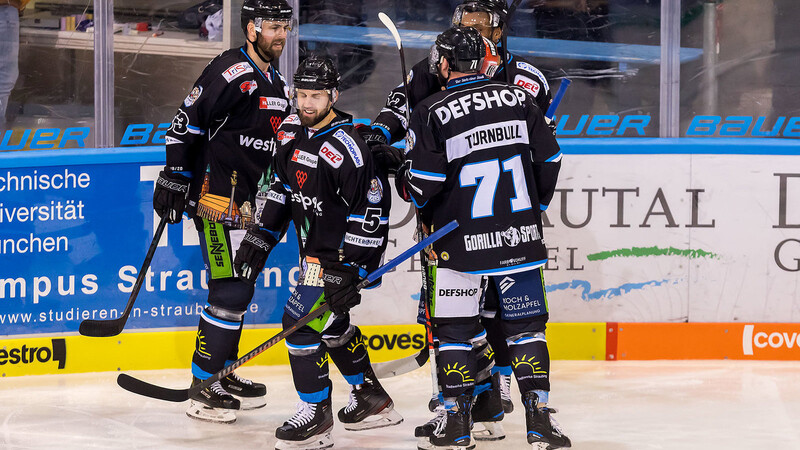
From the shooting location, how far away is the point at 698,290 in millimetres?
5246

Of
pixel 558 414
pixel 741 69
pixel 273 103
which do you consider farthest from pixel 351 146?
pixel 741 69

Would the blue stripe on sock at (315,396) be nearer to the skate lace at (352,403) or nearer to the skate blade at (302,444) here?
the skate blade at (302,444)

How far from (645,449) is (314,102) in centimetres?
165

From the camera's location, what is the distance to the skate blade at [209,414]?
435 centimetres

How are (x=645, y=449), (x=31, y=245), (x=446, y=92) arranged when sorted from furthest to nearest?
(x=31, y=245)
(x=645, y=449)
(x=446, y=92)

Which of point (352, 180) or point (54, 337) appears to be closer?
point (352, 180)

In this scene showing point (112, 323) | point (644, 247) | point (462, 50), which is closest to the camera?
point (462, 50)

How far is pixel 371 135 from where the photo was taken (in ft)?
13.4

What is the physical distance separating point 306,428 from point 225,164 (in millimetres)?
1080

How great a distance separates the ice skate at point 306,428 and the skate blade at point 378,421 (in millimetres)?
259

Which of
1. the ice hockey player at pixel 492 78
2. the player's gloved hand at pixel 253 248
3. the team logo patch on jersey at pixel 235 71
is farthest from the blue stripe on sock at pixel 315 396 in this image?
the team logo patch on jersey at pixel 235 71

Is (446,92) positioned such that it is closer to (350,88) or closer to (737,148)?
(350,88)

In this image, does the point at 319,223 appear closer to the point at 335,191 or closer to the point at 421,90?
the point at 335,191

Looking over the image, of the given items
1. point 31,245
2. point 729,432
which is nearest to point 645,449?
point 729,432
